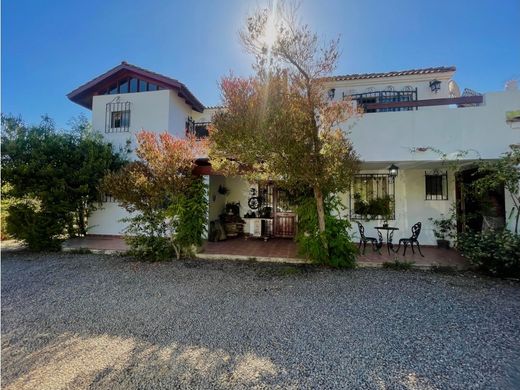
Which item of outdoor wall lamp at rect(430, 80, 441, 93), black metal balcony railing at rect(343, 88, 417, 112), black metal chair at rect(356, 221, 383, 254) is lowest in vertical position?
black metal chair at rect(356, 221, 383, 254)

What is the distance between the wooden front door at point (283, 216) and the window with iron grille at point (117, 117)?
358 inches

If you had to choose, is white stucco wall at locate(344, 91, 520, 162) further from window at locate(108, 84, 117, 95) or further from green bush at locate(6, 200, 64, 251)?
window at locate(108, 84, 117, 95)

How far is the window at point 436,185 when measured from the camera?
10767 millimetres

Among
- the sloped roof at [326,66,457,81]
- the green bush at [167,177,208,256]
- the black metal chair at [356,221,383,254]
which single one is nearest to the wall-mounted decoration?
the green bush at [167,177,208,256]

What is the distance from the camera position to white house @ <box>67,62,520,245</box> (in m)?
8.29

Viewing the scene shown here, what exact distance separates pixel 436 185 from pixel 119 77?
→ 17.2 meters

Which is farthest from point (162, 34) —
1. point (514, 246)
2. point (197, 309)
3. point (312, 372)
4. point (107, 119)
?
point (514, 246)

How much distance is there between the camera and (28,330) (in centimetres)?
433

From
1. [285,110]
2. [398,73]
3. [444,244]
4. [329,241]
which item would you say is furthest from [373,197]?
[285,110]

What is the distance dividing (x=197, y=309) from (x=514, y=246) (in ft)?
26.2

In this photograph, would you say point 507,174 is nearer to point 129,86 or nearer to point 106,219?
point 106,219

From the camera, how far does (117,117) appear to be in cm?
1423

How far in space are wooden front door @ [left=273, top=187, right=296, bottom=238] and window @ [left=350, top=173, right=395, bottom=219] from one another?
10.6ft

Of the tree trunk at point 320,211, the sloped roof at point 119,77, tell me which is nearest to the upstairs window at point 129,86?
the sloped roof at point 119,77
